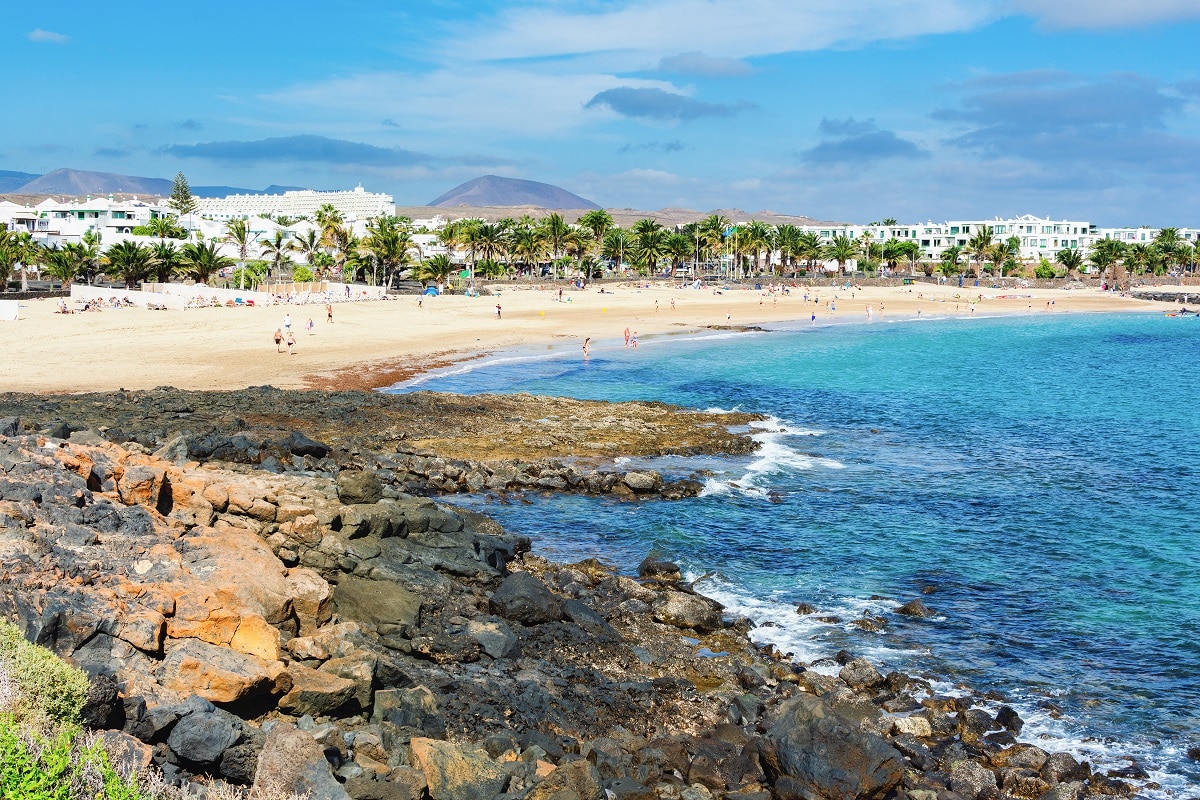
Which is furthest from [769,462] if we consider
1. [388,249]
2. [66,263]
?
[66,263]

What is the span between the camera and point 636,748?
40.4 feet

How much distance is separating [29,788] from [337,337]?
51.9 metres

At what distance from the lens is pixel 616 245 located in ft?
419

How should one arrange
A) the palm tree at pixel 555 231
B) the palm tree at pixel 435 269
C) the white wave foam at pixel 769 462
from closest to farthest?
the white wave foam at pixel 769 462
the palm tree at pixel 435 269
the palm tree at pixel 555 231

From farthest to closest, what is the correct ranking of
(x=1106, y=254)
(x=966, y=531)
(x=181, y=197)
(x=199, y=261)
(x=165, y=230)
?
(x=181, y=197)
(x=1106, y=254)
(x=165, y=230)
(x=199, y=261)
(x=966, y=531)

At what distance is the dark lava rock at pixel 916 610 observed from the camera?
18438 millimetres

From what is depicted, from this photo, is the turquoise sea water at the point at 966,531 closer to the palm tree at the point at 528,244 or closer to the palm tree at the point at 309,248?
the palm tree at the point at 309,248

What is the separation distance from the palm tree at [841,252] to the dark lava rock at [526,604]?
125604mm

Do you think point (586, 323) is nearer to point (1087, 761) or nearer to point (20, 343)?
point (20, 343)

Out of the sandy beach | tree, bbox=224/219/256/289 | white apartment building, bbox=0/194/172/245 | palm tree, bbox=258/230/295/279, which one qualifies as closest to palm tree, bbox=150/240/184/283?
tree, bbox=224/219/256/289

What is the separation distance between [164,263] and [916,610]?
75052 mm

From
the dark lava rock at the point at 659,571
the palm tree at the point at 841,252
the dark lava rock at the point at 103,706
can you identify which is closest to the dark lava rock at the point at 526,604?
the dark lava rock at the point at 659,571

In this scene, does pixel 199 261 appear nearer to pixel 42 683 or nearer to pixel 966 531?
pixel 966 531

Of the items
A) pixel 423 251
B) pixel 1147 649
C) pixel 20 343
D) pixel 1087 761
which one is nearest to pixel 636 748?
pixel 1087 761
